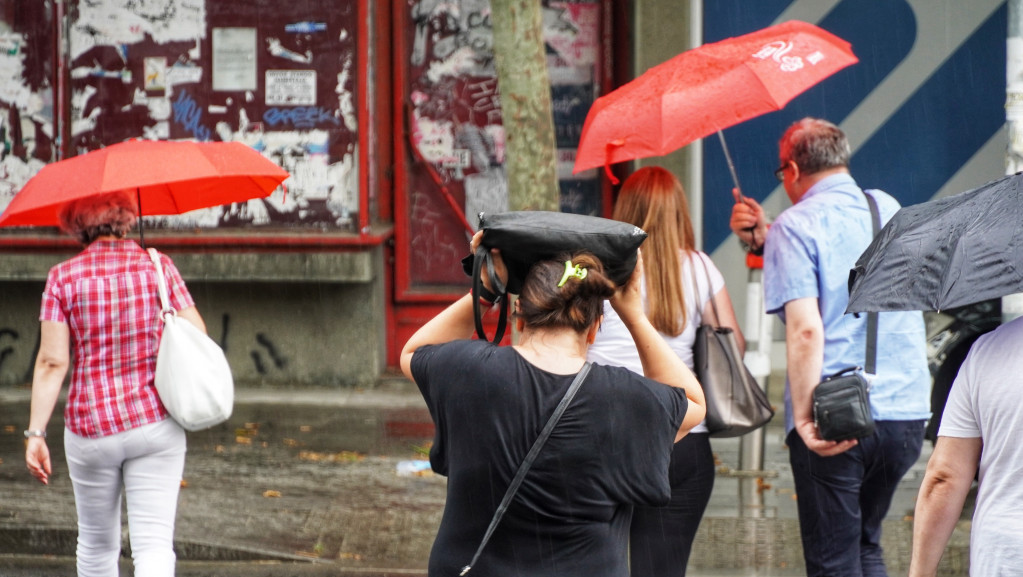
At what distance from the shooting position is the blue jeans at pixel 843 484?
4078mm

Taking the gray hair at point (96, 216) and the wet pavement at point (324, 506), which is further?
the wet pavement at point (324, 506)

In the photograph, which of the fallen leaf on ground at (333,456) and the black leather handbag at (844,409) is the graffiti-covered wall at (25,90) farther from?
the black leather handbag at (844,409)

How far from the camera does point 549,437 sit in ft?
8.60

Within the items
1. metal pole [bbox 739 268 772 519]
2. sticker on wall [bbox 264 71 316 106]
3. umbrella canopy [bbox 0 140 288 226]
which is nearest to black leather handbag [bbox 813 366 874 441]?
umbrella canopy [bbox 0 140 288 226]

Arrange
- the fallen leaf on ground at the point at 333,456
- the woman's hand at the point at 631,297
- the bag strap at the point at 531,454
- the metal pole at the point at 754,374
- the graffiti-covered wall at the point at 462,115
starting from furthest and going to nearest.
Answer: the graffiti-covered wall at the point at 462,115 → the fallen leaf on ground at the point at 333,456 → the metal pole at the point at 754,374 → the woman's hand at the point at 631,297 → the bag strap at the point at 531,454

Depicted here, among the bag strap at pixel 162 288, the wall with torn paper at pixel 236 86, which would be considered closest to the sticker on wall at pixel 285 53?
the wall with torn paper at pixel 236 86

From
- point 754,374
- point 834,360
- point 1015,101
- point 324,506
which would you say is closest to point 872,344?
point 834,360

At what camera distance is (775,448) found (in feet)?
25.0

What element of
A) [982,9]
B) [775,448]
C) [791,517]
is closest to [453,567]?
[791,517]

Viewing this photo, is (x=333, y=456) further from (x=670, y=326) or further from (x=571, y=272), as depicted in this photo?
(x=571, y=272)

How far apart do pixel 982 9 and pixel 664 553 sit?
5.95m

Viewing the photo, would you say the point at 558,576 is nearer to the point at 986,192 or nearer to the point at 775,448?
the point at 986,192

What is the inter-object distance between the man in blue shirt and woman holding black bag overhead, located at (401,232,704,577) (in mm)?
1400

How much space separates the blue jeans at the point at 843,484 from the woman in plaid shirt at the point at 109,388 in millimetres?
2171
